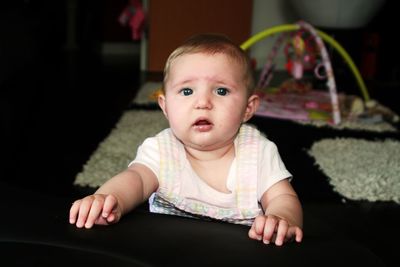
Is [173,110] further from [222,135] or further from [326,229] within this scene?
[326,229]

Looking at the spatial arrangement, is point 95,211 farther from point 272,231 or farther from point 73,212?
point 272,231

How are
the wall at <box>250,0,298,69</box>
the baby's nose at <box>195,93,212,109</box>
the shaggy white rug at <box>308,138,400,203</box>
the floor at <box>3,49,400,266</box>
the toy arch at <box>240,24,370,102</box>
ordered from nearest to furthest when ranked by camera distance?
the baby's nose at <box>195,93,212,109</box> → the floor at <box>3,49,400,266</box> → the shaggy white rug at <box>308,138,400,203</box> → the toy arch at <box>240,24,370,102</box> → the wall at <box>250,0,298,69</box>

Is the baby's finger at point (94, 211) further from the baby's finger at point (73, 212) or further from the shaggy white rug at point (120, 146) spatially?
the shaggy white rug at point (120, 146)

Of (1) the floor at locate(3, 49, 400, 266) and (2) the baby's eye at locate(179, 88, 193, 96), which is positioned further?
(1) the floor at locate(3, 49, 400, 266)

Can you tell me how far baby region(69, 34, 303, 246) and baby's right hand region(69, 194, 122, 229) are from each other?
0.07 meters

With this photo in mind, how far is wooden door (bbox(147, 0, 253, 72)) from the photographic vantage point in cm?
367

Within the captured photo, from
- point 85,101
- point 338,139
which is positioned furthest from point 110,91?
point 338,139

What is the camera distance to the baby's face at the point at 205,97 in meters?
0.91

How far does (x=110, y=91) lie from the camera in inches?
118

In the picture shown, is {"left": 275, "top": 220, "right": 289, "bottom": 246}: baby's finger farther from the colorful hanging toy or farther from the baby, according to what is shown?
the colorful hanging toy

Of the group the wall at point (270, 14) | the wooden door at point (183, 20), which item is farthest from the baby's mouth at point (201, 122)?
the wall at point (270, 14)

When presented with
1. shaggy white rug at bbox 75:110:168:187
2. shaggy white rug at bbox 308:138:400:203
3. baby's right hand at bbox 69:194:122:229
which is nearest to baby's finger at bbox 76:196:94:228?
baby's right hand at bbox 69:194:122:229

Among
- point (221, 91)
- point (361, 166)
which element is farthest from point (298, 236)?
point (361, 166)

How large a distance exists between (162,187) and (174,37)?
2.82 m
